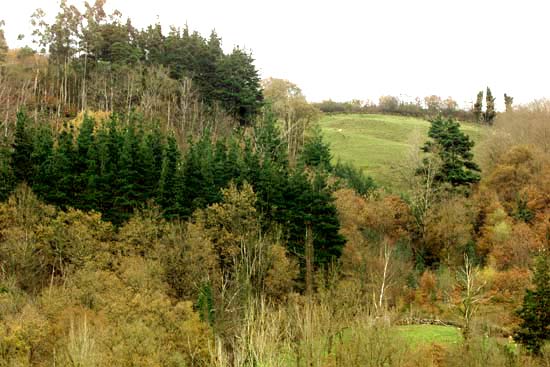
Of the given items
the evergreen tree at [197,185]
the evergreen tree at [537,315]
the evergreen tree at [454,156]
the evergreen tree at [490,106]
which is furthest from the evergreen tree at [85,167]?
the evergreen tree at [490,106]

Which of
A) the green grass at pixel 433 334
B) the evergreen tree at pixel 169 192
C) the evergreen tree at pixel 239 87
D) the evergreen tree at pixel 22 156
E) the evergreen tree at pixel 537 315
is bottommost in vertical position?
the green grass at pixel 433 334

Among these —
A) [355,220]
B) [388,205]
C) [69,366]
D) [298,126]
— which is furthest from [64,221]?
[298,126]

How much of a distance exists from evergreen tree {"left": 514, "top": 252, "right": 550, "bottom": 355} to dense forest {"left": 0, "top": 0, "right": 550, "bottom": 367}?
13cm

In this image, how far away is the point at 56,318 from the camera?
35.4 meters

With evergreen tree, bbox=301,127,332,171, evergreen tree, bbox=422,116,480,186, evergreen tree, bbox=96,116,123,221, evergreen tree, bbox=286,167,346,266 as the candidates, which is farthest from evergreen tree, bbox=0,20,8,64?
evergreen tree, bbox=422,116,480,186

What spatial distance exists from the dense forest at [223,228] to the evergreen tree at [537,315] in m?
0.13

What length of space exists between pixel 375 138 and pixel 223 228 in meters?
76.5

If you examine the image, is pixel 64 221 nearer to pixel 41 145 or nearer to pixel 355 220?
pixel 41 145

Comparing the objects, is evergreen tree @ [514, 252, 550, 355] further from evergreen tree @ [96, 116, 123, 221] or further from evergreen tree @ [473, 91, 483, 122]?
evergreen tree @ [473, 91, 483, 122]

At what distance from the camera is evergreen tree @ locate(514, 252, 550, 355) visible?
116 ft

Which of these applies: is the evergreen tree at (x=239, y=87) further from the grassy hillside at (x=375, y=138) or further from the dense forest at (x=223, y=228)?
the grassy hillside at (x=375, y=138)

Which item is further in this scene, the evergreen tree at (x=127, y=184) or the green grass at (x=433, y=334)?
the evergreen tree at (x=127, y=184)

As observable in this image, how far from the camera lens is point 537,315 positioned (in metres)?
36.4

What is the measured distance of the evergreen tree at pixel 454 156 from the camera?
6725cm
